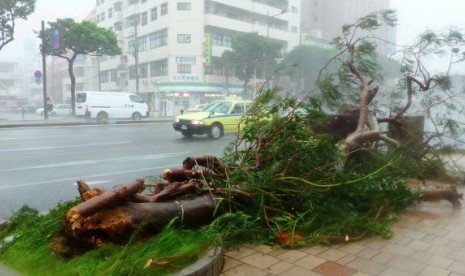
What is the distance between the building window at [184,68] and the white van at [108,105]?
15160 mm

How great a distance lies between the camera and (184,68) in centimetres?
4162

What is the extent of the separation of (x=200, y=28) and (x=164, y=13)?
15.8ft

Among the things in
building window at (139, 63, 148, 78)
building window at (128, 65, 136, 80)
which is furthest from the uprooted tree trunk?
building window at (128, 65, 136, 80)

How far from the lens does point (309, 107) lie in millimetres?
4492

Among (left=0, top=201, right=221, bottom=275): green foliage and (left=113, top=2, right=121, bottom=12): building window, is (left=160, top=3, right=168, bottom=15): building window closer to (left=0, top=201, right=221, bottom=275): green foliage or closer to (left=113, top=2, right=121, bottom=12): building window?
(left=113, top=2, right=121, bottom=12): building window

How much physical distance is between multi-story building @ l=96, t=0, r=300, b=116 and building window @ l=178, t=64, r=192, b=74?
0.36 ft

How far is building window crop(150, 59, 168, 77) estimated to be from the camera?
42747mm

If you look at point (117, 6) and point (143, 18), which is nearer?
point (143, 18)

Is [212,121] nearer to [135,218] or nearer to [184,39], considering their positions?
[135,218]

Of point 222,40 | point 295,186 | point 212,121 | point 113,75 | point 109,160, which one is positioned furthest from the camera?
point 113,75

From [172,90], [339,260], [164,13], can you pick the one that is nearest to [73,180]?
[339,260]

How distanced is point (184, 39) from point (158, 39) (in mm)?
4248

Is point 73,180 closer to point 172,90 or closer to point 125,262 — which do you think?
point 125,262

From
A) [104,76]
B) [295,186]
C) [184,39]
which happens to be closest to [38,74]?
[184,39]
